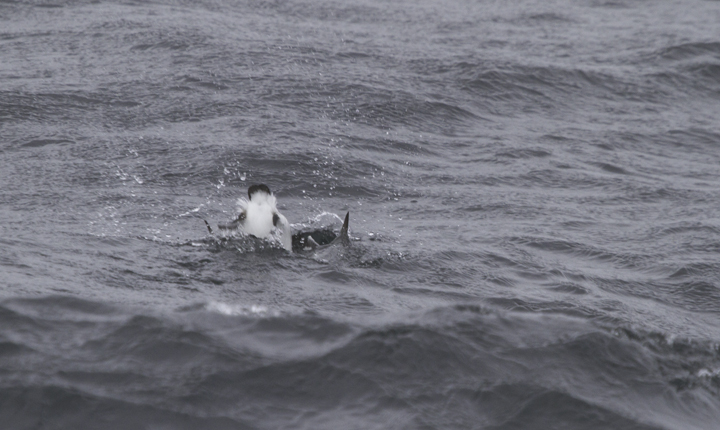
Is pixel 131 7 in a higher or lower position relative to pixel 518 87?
higher

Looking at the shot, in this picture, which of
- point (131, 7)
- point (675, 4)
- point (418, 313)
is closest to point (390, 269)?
point (418, 313)

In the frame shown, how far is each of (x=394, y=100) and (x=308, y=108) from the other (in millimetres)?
1352

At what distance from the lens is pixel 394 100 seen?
12672 millimetres

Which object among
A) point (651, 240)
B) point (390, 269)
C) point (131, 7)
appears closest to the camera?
point (390, 269)

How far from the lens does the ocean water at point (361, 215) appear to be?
487 cm

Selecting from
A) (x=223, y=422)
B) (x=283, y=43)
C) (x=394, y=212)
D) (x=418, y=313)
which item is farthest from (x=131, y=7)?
(x=223, y=422)

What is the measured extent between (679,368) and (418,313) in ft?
5.69

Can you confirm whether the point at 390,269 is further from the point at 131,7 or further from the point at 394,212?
the point at 131,7

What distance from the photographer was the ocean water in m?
4.87

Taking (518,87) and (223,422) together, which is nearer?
(223,422)

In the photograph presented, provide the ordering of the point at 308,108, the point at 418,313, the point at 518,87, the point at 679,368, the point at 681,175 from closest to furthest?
the point at 679,368 → the point at 418,313 → the point at 681,175 → the point at 308,108 → the point at 518,87

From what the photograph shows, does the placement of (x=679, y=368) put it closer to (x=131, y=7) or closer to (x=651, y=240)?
(x=651, y=240)

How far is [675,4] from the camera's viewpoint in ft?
66.8

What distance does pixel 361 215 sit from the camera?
9.07 metres
